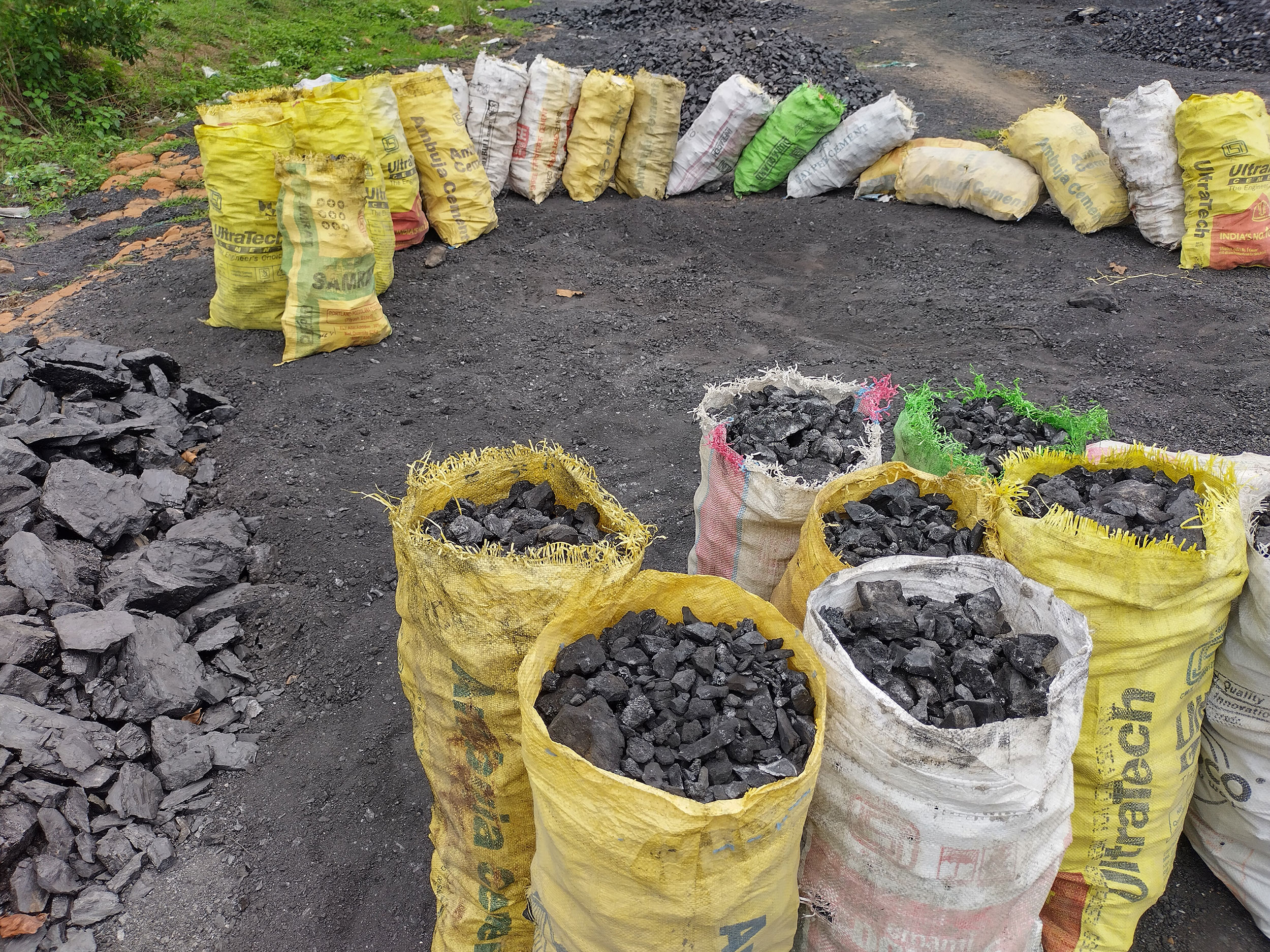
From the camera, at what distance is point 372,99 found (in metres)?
4.98

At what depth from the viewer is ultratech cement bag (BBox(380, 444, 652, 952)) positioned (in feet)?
5.64

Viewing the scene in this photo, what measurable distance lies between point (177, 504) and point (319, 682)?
1.21m

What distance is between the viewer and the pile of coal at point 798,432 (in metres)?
2.42

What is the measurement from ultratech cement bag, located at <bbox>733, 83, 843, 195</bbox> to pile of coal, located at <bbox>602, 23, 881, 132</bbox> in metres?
0.86

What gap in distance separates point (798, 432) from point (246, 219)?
342 centimetres

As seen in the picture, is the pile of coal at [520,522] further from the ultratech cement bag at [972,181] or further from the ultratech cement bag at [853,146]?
the ultratech cement bag at [853,146]

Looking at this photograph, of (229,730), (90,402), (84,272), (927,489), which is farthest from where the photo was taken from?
(84,272)

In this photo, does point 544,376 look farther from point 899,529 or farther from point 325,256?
point 899,529

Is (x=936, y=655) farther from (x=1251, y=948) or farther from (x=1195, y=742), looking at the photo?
(x=1251, y=948)

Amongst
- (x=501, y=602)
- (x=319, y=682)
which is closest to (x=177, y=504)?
(x=319, y=682)

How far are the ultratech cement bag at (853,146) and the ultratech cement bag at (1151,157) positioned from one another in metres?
1.40

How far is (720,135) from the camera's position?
255 inches

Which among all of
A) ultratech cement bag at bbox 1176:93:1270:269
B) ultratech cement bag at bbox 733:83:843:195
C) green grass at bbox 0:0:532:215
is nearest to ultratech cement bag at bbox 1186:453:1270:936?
ultratech cement bag at bbox 1176:93:1270:269

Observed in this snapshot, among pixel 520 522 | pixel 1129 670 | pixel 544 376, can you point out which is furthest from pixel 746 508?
pixel 544 376
